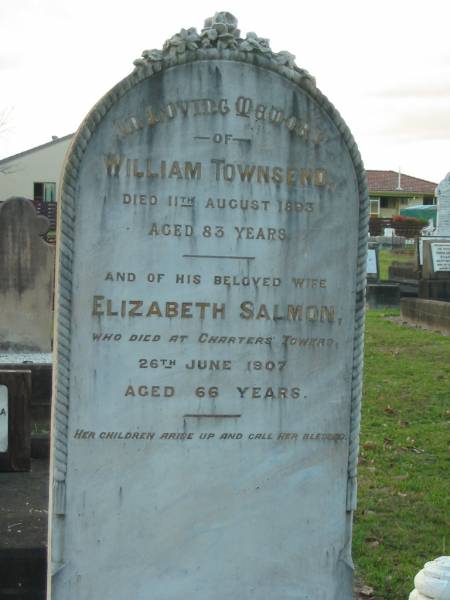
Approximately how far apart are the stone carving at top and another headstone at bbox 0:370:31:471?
247cm

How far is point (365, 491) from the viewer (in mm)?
6395

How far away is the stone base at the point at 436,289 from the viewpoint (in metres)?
17.3

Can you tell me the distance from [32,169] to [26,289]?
43660 mm

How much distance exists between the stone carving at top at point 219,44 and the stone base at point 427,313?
11.4 metres

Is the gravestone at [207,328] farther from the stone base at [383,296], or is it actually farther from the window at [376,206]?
the window at [376,206]

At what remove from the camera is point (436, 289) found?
17359 mm

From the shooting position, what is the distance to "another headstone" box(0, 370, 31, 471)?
5.62 m

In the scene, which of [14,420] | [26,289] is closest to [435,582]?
[14,420]

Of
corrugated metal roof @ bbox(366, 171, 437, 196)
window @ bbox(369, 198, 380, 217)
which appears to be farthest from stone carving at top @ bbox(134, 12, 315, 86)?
window @ bbox(369, 198, 380, 217)

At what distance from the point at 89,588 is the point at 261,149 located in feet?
6.63

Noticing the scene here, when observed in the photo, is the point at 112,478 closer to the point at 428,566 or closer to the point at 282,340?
the point at 282,340

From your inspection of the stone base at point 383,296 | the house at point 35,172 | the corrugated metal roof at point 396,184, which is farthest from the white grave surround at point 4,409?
the corrugated metal roof at point 396,184

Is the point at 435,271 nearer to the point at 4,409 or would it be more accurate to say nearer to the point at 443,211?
the point at 443,211

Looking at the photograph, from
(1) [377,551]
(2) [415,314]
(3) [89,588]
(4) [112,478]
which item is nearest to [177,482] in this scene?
(4) [112,478]
